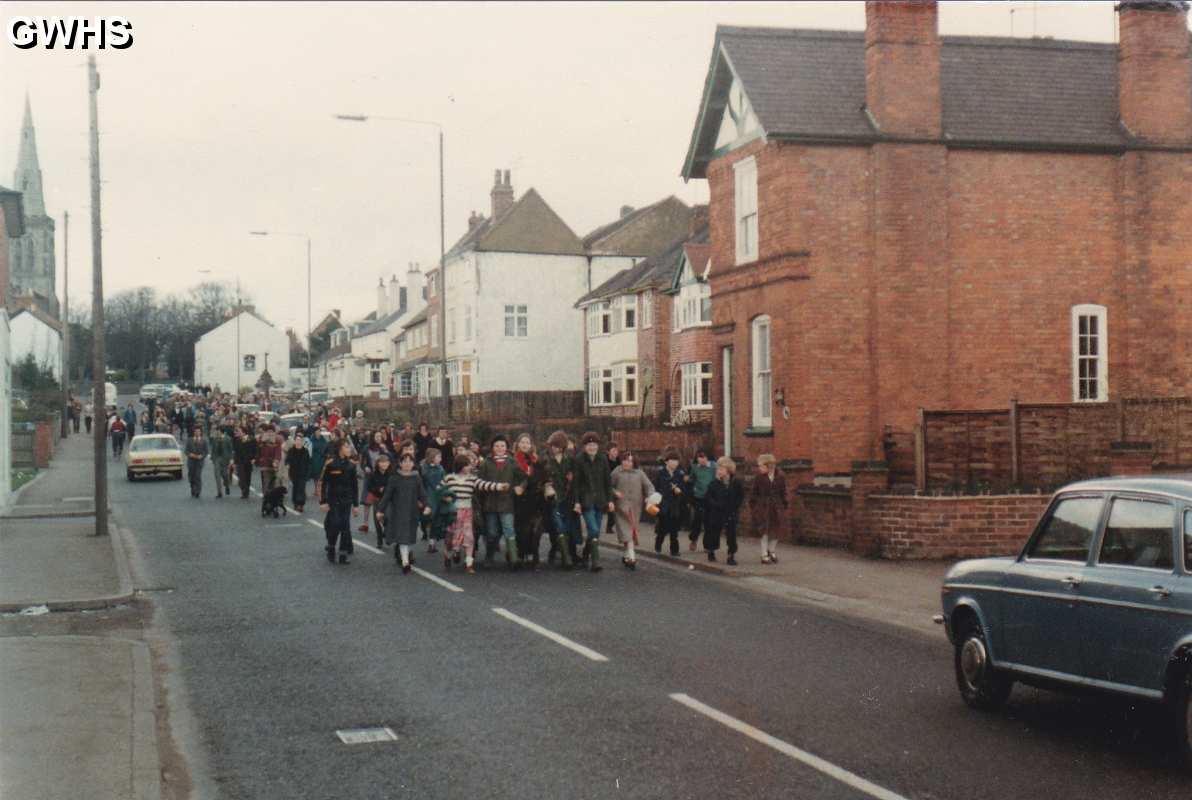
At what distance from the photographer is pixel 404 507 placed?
61.9ft

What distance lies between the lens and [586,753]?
813 centimetres

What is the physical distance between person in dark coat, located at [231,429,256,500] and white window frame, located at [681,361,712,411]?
1918 centimetres

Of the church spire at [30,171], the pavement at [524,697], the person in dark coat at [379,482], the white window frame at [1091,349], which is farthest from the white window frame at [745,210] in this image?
the church spire at [30,171]

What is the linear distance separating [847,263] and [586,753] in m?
18.0

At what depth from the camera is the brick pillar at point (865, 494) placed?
19531 mm

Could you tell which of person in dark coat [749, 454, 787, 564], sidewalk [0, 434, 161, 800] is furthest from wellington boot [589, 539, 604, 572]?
sidewalk [0, 434, 161, 800]

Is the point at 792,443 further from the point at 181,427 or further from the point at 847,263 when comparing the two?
the point at 181,427

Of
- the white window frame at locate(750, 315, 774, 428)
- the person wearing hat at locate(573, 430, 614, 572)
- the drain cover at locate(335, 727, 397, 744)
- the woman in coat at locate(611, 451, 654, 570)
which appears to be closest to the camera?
the drain cover at locate(335, 727, 397, 744)

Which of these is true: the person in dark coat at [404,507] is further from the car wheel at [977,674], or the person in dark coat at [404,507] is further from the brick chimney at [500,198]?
the brick chimney at [500,198]

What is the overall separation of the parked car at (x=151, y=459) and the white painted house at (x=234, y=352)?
256ft

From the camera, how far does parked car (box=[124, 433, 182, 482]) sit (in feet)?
134

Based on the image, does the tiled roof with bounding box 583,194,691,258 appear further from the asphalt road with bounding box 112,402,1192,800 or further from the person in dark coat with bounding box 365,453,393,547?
the asphalt road with bounding box 112,402,1192,800

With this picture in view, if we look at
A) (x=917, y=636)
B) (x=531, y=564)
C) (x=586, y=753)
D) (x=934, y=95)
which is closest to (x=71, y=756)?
(x=586, y=753)

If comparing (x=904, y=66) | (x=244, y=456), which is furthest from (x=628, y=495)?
(x=244, y=456)
